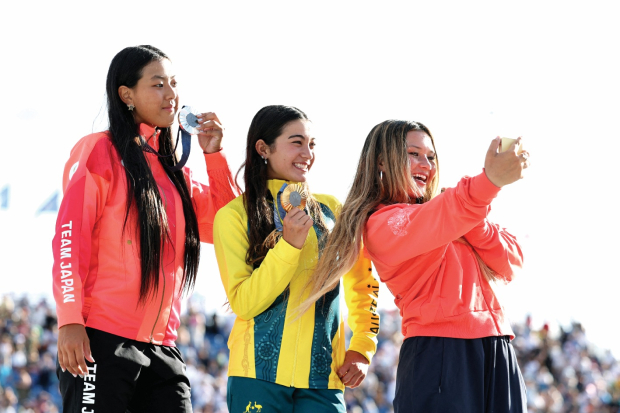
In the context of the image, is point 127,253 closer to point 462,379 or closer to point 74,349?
point 74,349

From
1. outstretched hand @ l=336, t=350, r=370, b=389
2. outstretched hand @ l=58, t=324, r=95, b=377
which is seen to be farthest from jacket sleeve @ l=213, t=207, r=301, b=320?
outstretched hand @ l=58, t=324, r=95, b=377

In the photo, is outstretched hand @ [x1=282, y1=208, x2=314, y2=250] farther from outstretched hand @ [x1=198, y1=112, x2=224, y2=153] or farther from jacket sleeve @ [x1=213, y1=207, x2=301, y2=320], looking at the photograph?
outstretched hand @ [x1=198, y1=112, x2=224, y2=153]

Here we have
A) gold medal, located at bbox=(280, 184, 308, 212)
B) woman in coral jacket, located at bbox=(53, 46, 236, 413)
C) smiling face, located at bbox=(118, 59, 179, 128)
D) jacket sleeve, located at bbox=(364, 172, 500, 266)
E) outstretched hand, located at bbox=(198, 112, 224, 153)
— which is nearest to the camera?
jacket sleeve, located at bbox=(364, 172, 500, 266)

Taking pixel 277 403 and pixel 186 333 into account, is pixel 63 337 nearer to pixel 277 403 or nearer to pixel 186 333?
pixel 277 403

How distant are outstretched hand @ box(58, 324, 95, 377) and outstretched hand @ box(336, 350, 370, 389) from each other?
3.52 ft

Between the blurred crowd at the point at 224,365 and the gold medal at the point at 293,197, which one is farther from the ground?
the gold medal at the point at 293,197

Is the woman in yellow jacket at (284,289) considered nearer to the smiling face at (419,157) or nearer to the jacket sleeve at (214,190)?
the jacket sleeve at (214,190)

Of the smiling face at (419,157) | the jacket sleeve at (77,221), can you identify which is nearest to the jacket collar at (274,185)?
the smiling face at (419,157)

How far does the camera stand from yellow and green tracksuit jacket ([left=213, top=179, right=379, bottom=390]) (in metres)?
3.20

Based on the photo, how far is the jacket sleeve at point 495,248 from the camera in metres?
3.14

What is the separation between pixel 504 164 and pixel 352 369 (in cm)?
121

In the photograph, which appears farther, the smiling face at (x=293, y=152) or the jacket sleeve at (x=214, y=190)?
the jacket sleeve at (x=214, y=190)

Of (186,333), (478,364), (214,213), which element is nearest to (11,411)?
(186,333)

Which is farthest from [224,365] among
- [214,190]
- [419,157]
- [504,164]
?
[504,164]
